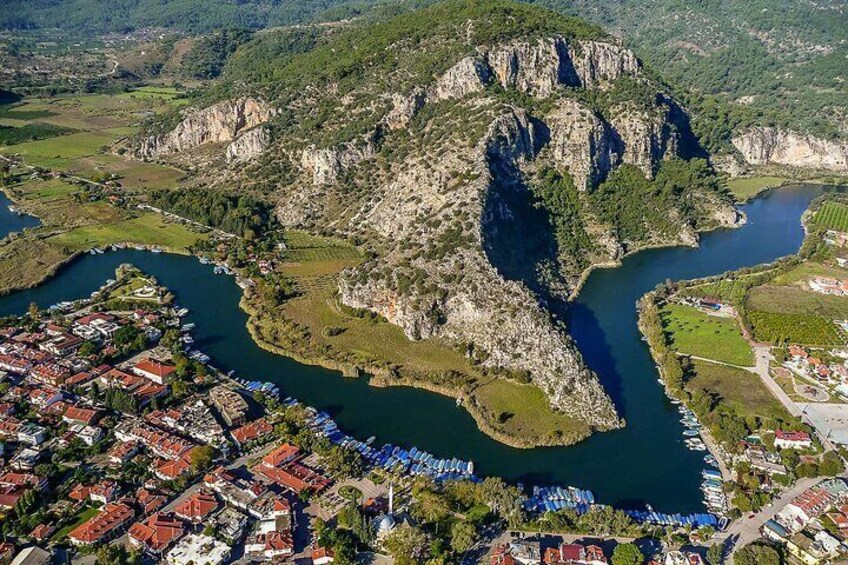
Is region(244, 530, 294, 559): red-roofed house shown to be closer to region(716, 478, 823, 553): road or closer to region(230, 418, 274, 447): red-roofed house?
region(230, 418, 274, 447): red-roofed house

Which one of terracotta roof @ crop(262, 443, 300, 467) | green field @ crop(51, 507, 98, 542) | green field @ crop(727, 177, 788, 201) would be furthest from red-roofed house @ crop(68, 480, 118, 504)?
green field @ crop(727, 177, 788, 201)

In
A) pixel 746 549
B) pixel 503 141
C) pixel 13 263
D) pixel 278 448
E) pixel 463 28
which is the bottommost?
pixel 746 549

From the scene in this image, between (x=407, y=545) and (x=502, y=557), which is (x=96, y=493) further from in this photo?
(x=502, y=557)

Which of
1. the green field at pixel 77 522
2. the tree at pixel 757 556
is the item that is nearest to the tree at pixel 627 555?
the tree at pixel 757 556

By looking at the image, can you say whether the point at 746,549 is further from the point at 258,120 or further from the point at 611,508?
the point at 258,120

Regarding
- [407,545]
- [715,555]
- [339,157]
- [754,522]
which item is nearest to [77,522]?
[407,545]

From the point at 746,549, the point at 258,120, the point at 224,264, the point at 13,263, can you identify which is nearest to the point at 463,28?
the point at 258,120

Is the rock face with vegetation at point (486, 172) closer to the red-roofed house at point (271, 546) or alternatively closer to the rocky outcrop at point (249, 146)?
the rocky outcrop at point (249, 146)
